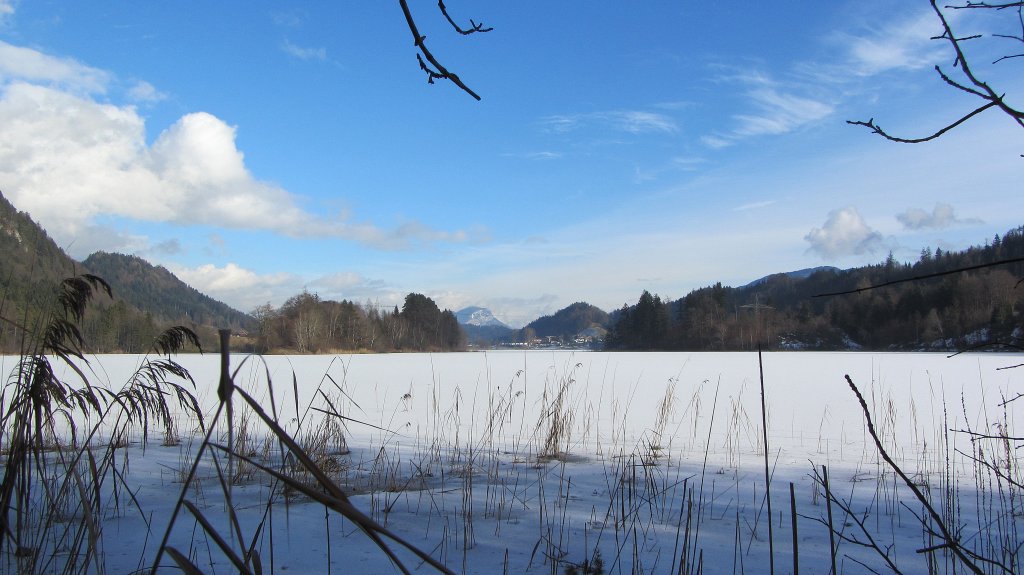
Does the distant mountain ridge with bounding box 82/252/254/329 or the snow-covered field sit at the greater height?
the distant mountain ridge with bounding box 82/252/254/329

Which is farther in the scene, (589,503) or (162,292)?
(162,292)

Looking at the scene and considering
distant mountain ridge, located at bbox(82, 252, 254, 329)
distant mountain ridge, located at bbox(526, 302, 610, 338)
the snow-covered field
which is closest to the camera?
the snow-covered field

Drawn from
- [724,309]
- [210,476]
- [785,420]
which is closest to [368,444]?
[210,476]

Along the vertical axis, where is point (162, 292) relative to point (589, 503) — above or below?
above

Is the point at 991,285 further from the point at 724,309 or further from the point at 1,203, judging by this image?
the point at 1,203

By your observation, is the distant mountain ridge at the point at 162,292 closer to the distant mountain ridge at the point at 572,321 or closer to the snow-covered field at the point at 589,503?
the distant mountain ridge at the point at 572,321

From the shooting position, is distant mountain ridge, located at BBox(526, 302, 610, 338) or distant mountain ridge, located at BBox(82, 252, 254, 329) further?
distant mountain ridge, located at BBox(526, 302, 610, 338)

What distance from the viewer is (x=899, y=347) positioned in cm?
4869

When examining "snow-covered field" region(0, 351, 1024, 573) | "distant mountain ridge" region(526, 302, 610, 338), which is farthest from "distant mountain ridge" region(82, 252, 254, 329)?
"snow-covered field" region(0, 351, 1024, 573)

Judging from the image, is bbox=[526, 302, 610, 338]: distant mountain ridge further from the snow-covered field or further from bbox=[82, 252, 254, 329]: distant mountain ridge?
the snow-covered field

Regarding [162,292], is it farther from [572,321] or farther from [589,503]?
[589,503]

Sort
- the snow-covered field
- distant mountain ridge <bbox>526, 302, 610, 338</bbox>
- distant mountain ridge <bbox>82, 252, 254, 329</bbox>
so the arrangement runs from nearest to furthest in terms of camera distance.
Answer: the snow-covered field → distant mountain ridge <bbox>82, 252, 254, 329</bbox> → distant mountain ridge <bbox>526, 302, 610, 338</bbox>

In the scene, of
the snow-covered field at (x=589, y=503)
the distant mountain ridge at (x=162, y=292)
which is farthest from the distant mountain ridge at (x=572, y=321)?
the snow-covered field at (x=589, y=503)

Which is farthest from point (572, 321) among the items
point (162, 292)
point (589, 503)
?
point (589, 503)
